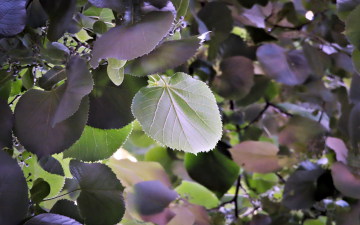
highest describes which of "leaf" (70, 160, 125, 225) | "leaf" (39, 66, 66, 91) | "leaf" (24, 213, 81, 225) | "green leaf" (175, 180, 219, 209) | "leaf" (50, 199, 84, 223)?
"leaf" (39, 66, 66, 91)

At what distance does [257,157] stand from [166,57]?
324mm

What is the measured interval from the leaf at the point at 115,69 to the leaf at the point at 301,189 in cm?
32

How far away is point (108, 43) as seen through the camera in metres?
0.18

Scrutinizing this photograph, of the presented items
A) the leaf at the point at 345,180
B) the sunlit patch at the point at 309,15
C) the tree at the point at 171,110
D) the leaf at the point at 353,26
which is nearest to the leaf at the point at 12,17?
the tree at the point at 171,110

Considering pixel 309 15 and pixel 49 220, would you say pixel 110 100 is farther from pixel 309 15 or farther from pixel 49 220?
pixel 309 15

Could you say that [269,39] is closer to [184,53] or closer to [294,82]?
[294,82]

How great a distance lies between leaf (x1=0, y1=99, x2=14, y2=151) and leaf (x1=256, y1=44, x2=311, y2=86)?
37 cm

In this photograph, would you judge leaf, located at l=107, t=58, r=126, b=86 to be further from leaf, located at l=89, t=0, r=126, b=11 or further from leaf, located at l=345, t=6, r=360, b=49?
leaf, located at l=345, t=6, r=360, b=49

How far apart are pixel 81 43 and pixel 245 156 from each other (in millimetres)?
311

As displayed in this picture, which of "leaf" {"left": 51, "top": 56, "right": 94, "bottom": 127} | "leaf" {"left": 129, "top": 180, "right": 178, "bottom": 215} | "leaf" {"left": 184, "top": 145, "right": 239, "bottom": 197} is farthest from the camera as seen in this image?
"leaf" {"left": 184, "top": 145, "right": 239, "bottom": 197}

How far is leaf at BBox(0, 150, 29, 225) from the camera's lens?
172 millimetres

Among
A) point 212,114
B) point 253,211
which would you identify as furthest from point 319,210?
point 212,114

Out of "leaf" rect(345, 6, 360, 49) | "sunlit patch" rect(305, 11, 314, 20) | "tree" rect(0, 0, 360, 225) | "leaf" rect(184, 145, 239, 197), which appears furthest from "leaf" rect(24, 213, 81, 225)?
"sunlit patch" rect(305, 11, 314, 20)

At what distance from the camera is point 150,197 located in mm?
380
